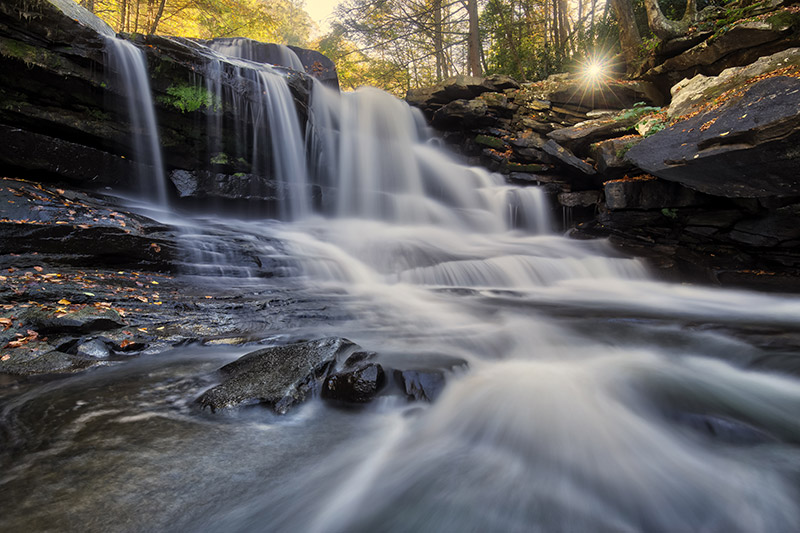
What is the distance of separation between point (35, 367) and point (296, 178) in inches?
327

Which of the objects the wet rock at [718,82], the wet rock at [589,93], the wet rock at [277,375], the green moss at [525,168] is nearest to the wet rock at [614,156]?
the wet rock at [718,82]

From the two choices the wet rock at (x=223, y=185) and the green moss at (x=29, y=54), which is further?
the wet rock at (x=223, y=185)

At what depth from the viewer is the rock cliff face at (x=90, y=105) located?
6.82m

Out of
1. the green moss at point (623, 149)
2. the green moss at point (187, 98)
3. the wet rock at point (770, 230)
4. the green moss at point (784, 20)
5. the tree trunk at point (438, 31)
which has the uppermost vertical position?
the tree trunk at point (438, 31)

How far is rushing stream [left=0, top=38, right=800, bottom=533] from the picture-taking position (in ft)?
5.63

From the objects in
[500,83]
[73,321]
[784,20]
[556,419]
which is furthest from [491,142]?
[73,321]

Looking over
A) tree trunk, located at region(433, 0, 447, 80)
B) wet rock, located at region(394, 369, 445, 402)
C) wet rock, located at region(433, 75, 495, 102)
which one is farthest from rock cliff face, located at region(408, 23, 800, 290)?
wet rock, located at region(394, 369, 445, 402)

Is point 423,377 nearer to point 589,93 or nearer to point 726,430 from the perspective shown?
point 726,430

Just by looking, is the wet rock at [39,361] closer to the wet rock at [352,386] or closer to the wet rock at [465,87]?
the wet rock at [352,386]

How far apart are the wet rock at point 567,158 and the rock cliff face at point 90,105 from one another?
7903mm

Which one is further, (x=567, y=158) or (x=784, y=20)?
(x=567, y=158)

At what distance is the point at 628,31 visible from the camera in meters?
11.3

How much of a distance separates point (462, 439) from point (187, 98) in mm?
9500

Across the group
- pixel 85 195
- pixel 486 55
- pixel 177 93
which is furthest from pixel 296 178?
pixel 486 55
